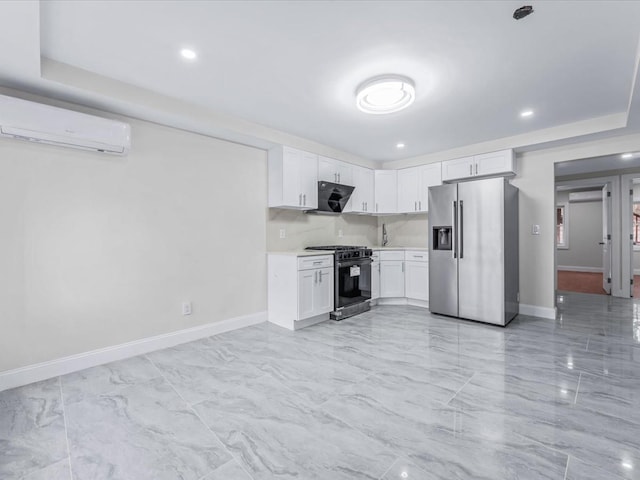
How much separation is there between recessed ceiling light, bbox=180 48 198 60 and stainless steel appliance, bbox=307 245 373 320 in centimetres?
264

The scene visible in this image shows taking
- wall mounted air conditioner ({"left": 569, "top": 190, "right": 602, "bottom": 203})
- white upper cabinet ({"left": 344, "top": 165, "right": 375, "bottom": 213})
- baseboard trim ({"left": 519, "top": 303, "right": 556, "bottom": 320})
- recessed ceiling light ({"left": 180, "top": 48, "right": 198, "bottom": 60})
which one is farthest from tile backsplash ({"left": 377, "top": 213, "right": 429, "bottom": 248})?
wall mounted air conditioner ({"left": 569, "top": 190, "right": 602, "bottom": 203})

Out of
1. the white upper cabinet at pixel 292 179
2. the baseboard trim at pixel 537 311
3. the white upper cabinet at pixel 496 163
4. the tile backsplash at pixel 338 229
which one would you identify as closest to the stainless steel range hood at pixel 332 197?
the white upper cabinet at pixel 292 179

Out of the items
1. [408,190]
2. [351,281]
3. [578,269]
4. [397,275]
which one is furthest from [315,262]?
[578,269]

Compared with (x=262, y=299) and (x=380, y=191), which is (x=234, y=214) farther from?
(x=380, y=191)

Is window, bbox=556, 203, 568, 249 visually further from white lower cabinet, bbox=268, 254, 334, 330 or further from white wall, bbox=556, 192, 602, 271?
white lower cabinet, bbox=268, 254, 334, 330

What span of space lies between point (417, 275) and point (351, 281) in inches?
46.2

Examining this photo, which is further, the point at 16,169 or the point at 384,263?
the point at 384,263

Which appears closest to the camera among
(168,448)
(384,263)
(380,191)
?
(168,448)

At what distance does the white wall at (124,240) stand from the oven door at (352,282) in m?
1.07

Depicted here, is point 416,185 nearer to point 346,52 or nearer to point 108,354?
point 346,52

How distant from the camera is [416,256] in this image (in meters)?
4.73

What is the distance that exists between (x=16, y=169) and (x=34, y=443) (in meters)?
1.97

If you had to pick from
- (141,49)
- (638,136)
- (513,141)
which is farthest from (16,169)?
(638,136)

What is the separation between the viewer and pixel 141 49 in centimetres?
212
